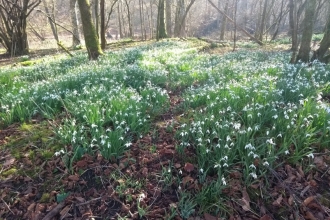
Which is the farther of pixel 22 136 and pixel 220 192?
pixel 22 136

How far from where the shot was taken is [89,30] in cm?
1004

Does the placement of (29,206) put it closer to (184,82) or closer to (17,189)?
(17,189)

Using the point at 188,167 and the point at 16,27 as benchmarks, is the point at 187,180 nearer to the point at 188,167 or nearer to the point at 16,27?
the point at 188,167

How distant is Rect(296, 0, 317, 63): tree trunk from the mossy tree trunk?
24.5 ft

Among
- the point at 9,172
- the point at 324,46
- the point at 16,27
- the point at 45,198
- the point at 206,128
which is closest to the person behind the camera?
the point at 45,198

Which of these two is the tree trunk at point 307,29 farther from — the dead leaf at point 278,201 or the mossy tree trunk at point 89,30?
the mossy tree trunk at point 89,30

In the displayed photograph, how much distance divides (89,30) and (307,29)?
7.68m

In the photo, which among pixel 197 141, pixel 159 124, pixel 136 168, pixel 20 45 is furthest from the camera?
pixel 20 45

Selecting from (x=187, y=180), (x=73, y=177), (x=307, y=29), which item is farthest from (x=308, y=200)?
(x=307, y=29)

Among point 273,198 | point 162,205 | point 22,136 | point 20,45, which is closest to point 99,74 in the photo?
point 22,136

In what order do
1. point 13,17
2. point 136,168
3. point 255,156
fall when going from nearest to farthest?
point 255,156 < point 136,168 < point 13,17

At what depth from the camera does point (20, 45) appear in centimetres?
1705

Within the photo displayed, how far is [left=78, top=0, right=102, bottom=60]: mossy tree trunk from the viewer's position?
31.6ft

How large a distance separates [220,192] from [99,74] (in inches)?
184
